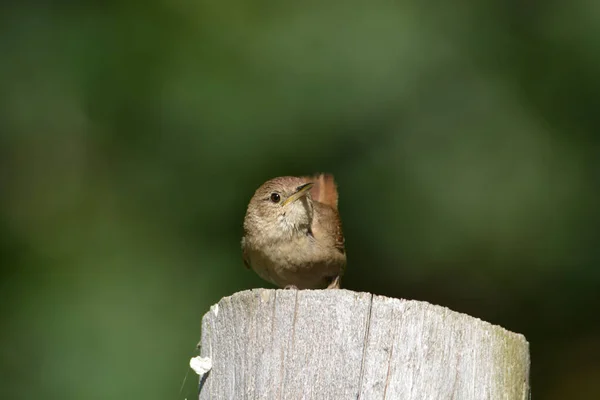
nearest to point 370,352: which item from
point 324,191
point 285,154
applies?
point 324,191

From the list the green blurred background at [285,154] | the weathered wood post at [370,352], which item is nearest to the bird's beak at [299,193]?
the green blurred background at [285,154]

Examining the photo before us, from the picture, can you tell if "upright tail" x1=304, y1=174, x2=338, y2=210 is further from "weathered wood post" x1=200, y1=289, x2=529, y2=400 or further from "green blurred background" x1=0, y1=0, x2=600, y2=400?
"weathered wood post" x1=200, y1=289, x2=529, y2=400

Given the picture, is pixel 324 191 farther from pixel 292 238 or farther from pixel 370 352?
pixel 370 352

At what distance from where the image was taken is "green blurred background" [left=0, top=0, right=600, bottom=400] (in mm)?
5180

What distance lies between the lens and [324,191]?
17.2 ft

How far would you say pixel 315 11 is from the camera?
5.30 m

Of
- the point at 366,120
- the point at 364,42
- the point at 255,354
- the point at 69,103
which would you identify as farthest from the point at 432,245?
the point at 255,354

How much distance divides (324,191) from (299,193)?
2.26 feet

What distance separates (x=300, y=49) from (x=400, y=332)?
297cm

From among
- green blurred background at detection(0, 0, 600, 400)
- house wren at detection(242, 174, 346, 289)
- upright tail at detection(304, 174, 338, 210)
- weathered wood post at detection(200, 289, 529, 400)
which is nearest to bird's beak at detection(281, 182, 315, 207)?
house wren at detection(242, 174, 346, 289)

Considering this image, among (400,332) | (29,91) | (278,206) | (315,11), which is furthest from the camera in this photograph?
(29,91)

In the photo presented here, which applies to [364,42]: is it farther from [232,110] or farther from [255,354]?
[255,354]

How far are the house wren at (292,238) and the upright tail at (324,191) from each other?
0.45 meters

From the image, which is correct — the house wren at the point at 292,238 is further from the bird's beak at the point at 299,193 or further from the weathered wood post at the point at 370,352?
the weathered wood post at the point at 370,352
